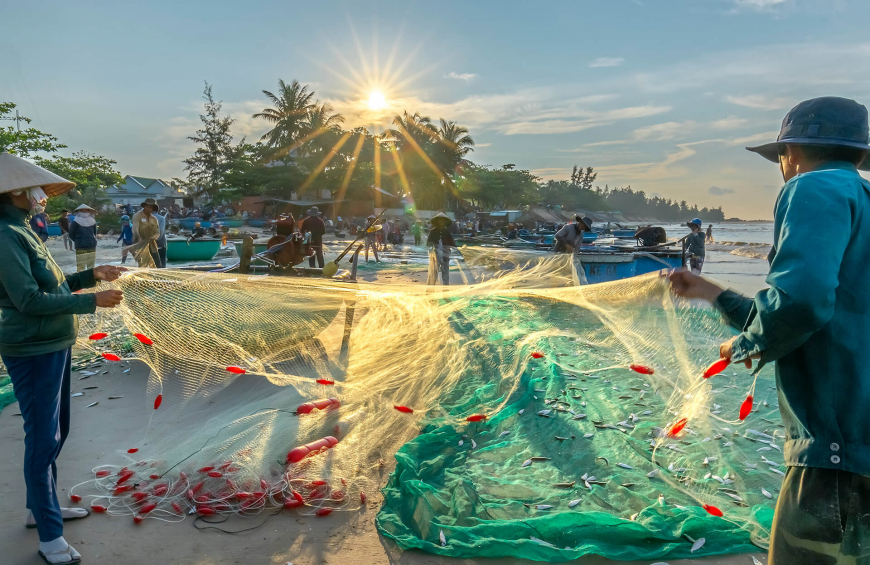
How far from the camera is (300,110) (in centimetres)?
3909

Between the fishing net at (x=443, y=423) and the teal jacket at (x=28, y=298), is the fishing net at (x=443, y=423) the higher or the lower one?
the lower one

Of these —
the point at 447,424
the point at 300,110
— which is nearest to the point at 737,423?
the point at 447,424

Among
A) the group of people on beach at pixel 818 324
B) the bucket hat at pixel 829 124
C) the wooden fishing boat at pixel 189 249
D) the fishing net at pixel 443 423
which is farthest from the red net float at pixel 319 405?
the wooden fishing boat at pixel 189 249

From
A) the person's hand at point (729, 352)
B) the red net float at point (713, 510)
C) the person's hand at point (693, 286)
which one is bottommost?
the red net float at point (713, 510)

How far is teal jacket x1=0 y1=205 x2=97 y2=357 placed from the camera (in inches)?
85.8

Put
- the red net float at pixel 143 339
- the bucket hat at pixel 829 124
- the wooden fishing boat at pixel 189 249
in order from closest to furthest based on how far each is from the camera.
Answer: the bucket hat at pixel 829 124 < the red net float at pixel 143 339 < the wooden fishing boat at pixel 189 249

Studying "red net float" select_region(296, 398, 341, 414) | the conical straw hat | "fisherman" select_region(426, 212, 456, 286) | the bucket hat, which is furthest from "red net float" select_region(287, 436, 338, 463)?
"fisherman" select_region(426, 212, 456, 286)

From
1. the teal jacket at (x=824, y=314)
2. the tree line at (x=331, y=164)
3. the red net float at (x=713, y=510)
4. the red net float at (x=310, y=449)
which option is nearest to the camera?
the teal jacket at (x=824, y=314)

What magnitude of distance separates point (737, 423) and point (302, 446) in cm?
313

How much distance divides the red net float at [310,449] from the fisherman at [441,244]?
7.03 m

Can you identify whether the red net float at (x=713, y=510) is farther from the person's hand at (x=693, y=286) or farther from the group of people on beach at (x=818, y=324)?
the person's hand at (x=693, y=286)

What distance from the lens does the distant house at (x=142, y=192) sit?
Answer: 48.7 metres

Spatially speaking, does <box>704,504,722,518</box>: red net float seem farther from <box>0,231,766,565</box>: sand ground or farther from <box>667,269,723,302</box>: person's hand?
<box>667,269,723,302</box>: person's hand

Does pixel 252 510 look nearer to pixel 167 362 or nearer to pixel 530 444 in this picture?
pixel 167 362
